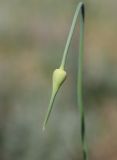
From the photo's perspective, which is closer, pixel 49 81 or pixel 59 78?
pixel 59 78

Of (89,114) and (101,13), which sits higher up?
(101,13)

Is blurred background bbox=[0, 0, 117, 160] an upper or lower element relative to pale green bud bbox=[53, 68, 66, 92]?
lower

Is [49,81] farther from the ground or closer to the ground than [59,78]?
closer to the ground

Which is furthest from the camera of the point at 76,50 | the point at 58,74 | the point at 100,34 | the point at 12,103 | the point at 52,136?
the point at 100,34

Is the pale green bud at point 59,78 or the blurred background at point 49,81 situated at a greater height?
the pale green bud at point 59,78

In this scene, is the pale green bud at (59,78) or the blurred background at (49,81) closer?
the pale green bud at (59,78)

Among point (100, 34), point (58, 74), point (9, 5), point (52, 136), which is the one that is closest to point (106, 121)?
point (52, 136)

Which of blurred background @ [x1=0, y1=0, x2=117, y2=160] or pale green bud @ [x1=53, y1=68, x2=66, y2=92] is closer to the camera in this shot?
pale green bud @ [x1=53, y1=68, x2=66, y2=92]

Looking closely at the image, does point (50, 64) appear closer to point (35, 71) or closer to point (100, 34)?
point (35, 71)
